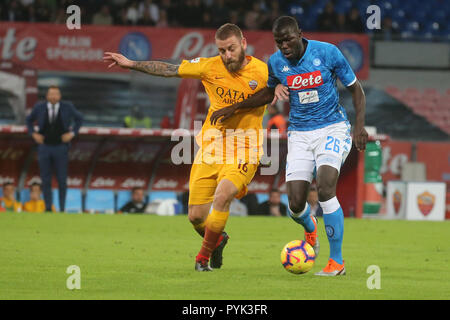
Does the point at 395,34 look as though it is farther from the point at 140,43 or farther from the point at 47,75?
the point at 47,75

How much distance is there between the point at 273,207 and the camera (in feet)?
57.5

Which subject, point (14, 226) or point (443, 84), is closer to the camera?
point (14, 226)

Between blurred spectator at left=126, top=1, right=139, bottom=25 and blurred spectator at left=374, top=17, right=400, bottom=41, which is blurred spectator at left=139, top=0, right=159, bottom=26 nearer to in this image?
blurred spectator at left=126, top=1, right=139, bottom=25

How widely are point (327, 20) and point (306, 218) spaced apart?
15.7 metres

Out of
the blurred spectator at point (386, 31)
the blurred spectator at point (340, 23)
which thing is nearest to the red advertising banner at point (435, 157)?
the blurred spectator at point (386, 31)

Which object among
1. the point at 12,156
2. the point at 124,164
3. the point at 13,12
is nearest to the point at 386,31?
the point at 13,12

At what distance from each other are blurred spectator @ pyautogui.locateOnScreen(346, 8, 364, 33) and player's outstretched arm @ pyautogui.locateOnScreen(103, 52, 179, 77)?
16125mm

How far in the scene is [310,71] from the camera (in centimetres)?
775

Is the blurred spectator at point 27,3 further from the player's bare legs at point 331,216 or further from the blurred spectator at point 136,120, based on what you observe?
the player's bare legs at point 331,216

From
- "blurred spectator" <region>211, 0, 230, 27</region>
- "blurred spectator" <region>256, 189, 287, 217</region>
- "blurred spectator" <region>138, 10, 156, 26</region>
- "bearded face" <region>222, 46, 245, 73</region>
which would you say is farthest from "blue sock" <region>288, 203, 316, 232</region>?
"blurred spectator" <region>211, 0, 230, 27</region>

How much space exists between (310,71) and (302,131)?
1.79 feet

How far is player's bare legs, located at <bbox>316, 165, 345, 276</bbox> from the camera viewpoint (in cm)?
754

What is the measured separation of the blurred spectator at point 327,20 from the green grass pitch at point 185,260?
950 centimetres
